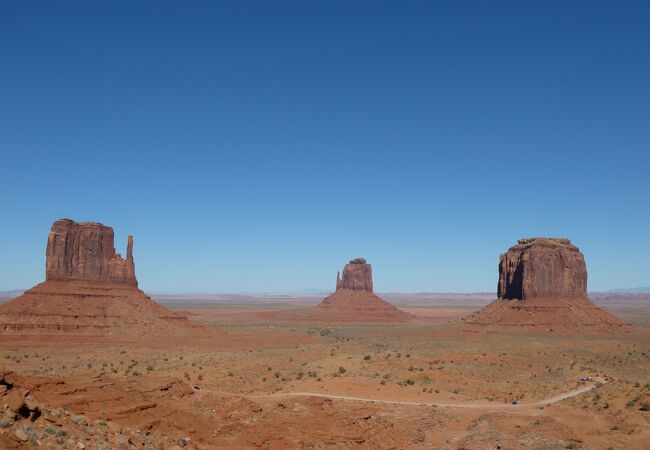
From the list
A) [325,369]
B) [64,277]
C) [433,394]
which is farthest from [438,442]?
[64,277]

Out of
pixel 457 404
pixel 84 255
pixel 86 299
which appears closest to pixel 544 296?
pixel 457 404

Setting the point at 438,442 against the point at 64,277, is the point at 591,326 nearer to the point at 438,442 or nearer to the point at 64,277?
the point at 438,442

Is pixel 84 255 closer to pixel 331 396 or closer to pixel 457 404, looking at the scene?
pixel 331 396

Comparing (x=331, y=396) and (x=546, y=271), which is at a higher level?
(x=546, y=271)

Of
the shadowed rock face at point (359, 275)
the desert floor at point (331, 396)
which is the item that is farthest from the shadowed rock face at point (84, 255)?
the shadowed rock face at point (359, 275)

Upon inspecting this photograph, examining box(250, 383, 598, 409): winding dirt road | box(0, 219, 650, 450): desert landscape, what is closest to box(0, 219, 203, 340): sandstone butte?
box(0, 219, 650, 450): desert landscape
